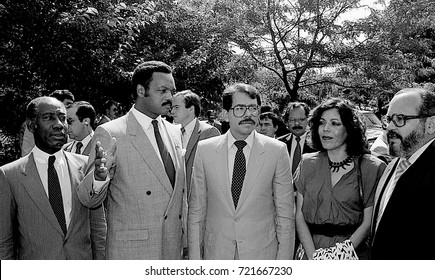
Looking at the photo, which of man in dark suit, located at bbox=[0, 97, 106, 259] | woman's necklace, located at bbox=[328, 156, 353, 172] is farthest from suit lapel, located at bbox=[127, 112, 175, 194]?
woman's necklace, located at bbox=[328, 156, 353, 172]

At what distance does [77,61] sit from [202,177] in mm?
5017

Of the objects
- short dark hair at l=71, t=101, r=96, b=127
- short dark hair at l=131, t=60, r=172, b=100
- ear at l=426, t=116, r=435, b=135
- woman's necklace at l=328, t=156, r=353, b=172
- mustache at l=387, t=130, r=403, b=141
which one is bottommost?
woman's necklace at l=328, t=156, r=353, b=172

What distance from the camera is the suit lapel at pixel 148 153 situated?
3.05 meters

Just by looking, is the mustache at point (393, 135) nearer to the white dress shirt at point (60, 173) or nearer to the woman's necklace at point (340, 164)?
the woman's necklace at point (340, 164)

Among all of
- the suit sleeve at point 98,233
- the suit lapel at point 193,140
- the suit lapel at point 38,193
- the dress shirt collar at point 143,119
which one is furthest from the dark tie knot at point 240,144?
the suit lapel at point 193,140

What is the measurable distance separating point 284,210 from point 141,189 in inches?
39.9

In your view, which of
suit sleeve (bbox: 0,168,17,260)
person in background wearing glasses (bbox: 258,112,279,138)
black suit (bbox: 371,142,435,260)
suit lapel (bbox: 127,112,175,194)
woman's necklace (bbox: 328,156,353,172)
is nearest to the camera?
black suit (bbox: 371,142,435,260)

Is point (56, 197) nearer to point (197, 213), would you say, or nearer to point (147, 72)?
point (197, 213)

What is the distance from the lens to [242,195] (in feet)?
10.1

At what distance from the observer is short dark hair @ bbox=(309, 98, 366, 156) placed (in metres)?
3.35

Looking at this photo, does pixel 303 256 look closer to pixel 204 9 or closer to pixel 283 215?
pixel 283 215

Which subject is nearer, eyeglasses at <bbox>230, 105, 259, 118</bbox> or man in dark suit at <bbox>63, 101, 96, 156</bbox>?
eyeglasses at <bbox>230, 105, 259, 118</bbox>

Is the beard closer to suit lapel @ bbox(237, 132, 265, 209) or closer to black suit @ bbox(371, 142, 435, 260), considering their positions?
black suit @ bbox(371, 142, 435, 260)

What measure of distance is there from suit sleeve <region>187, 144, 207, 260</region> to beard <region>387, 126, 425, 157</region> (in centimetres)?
133
